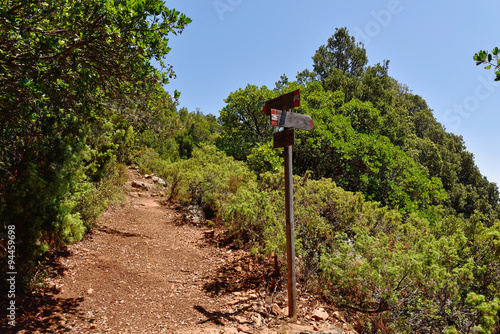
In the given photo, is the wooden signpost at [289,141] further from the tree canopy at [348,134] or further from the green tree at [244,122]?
the green tree at [244,122]

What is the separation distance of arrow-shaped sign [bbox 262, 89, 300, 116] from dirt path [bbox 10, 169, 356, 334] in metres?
3.00

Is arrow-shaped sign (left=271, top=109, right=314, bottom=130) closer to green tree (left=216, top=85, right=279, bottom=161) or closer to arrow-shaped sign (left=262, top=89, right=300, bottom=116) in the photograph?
arrow-shaped sign (left=262, top=89, right=300, bottom=116)

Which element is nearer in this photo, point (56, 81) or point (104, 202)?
point (56, 81)

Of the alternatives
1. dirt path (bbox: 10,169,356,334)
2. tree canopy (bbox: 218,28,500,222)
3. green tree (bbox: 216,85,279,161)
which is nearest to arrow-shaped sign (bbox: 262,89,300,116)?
dirt path (bbox: 10,169,356,334)

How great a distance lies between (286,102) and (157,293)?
3802 millimetres

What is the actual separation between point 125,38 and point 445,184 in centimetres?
2713

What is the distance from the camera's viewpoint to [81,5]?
3.59m

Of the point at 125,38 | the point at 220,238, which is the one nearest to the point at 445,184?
the point at 220,238

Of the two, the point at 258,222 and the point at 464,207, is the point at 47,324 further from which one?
the point at 464,207

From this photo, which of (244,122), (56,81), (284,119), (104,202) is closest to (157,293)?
(104,202)

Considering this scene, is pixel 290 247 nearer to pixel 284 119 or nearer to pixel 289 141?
pixel 289 141

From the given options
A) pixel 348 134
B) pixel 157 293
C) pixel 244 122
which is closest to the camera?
pixel 157 293

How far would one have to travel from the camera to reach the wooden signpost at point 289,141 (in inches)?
153

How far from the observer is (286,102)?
162 inches
